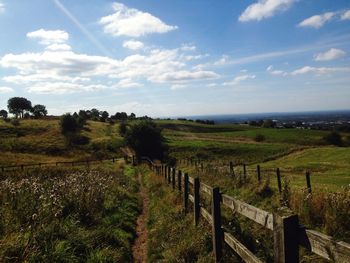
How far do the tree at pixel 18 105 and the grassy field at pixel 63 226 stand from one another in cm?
14676

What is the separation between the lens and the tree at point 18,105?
146 metres

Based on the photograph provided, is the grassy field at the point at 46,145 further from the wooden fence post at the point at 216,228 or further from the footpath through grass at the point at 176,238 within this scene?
the wooden fence post at the point at 216,228

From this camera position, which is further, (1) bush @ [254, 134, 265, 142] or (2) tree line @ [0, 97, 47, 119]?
(2) tree line @ [0, 97, 47, 119]

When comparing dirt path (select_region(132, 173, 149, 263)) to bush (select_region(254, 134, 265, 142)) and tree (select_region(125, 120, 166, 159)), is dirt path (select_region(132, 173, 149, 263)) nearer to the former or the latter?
tree (select_region(125, 120, 166, 159))

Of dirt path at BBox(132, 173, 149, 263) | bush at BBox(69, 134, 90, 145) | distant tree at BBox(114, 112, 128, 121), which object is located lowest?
bush at BBox(69, 134, 90, 145)

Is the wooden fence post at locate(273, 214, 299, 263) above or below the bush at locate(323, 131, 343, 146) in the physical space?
above

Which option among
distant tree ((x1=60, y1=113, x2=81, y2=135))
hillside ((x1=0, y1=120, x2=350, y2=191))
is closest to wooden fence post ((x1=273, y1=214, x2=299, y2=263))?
hillside ((x1=0, y1=120, x2=350, y2=191))

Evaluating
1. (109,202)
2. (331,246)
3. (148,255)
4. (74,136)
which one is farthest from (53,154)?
(331,246)

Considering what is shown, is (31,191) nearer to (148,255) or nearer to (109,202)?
(109,202)

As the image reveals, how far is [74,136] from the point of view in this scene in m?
96.2

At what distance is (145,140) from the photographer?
7462 cm

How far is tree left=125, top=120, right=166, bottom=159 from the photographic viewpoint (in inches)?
2928

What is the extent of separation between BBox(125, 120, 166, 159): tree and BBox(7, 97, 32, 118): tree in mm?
88708

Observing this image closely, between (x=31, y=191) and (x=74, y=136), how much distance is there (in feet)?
288
